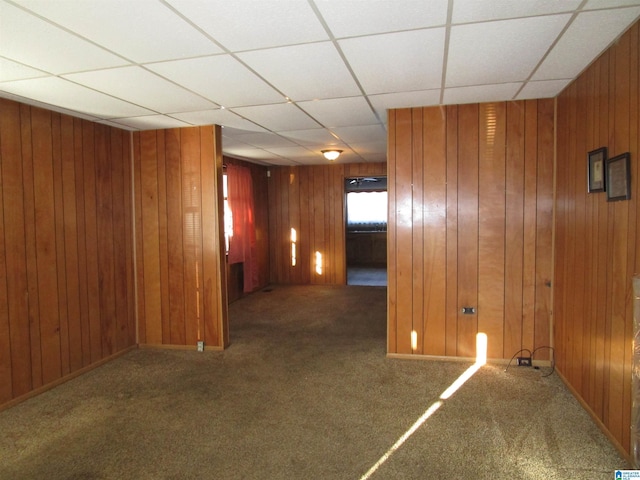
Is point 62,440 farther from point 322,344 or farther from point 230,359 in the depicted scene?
point 322,344

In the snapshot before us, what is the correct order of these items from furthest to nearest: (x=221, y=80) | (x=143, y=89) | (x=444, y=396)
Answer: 1. (x=444, y=396)
2. (x=143, y=89)
3. (x=221, y=80)

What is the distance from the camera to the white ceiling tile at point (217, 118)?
3.66m

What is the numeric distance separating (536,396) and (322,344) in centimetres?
213

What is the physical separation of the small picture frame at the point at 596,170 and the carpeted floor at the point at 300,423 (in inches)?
61.8

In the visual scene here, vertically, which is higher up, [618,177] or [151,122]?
[151,122]

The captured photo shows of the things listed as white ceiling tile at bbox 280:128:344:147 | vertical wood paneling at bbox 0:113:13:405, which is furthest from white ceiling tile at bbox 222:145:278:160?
vertical wood paneling at bbox 0:113:13:405

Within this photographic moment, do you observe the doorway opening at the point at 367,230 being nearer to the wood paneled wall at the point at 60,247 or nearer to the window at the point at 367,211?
the window at the point at 367,211

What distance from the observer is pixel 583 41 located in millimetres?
2268

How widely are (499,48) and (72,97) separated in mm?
Result: 3133

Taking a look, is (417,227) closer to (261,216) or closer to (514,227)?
(514,227)

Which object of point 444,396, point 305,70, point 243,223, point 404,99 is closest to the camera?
point 305,70

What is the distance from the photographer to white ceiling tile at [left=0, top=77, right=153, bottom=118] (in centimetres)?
275

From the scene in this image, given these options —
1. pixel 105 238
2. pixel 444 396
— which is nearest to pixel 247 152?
pixel 105 238

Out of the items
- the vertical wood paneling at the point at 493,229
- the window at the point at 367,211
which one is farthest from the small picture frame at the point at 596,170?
the window at the point at 367,211
